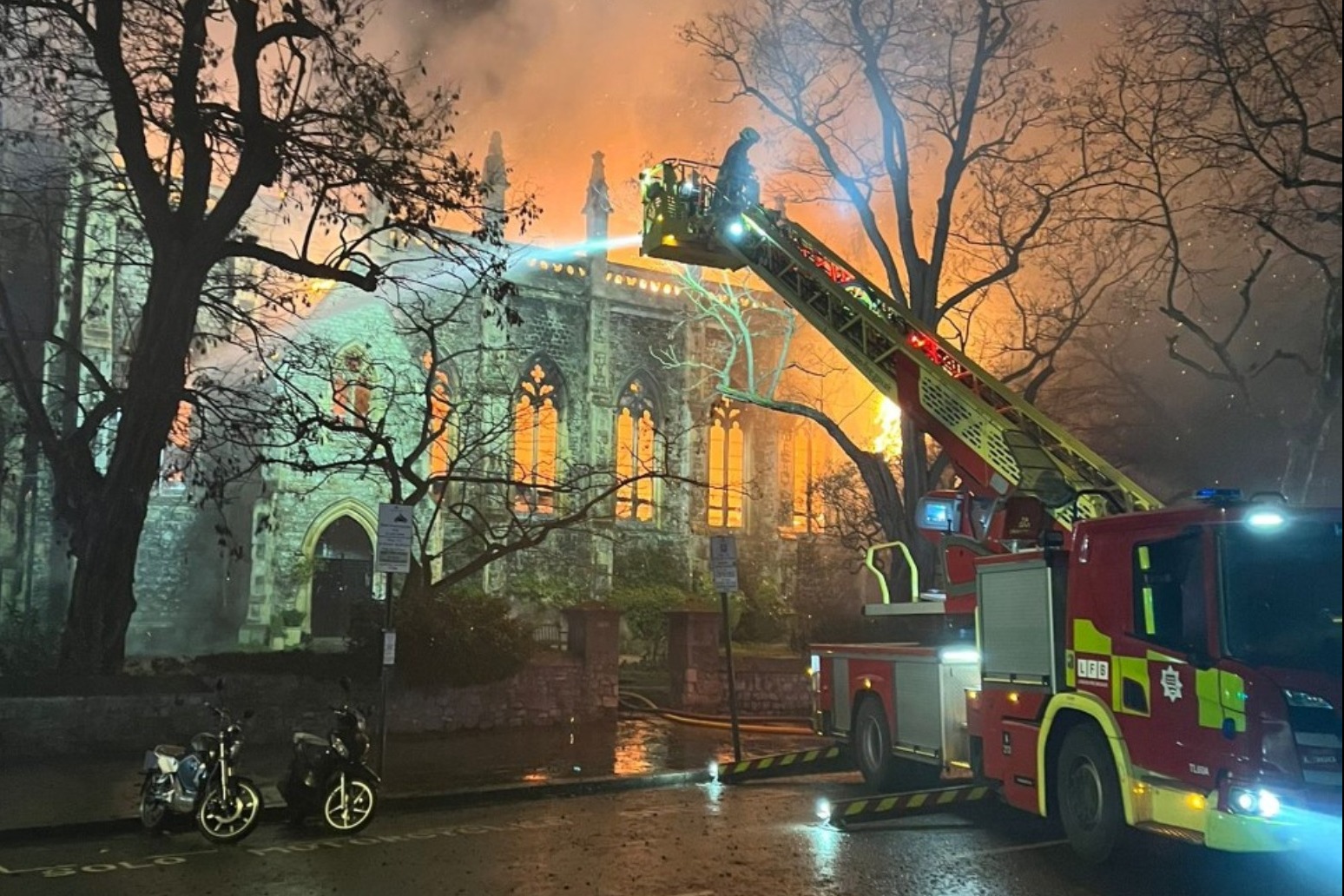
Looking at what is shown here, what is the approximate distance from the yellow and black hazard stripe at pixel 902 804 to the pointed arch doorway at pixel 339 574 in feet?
68.7

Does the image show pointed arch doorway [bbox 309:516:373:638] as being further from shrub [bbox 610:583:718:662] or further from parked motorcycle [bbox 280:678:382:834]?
parked motorcycle [bbox 280:678:382:834]

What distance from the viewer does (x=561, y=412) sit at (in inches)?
1268

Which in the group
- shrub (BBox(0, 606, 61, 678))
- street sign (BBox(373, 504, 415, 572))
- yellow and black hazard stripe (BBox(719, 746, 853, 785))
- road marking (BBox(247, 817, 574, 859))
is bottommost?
road marking (BBox(247, 817, 574, 859))

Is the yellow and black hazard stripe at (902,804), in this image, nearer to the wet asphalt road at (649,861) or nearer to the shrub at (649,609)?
the wet asphalt road at (649,861)

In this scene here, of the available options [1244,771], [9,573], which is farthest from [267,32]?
[9,573]

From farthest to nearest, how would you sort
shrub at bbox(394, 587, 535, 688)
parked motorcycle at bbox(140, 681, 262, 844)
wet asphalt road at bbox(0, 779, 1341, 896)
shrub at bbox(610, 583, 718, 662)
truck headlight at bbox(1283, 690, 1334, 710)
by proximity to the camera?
shrub at bbox(610, 583, 718, 662) < shrub at bbox(394, 587, 535, 688) < parked motorcycle at bbox(140, 681, 262, 844) < wet asphalt road at bbox(0, 779, 1341, 896) < truck headlight at bbox(1283, 690, 1334, 710)

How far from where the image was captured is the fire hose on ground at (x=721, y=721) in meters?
17.5

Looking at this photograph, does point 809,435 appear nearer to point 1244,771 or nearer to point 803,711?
point 803,711

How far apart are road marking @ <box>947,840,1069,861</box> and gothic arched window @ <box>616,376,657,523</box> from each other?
24.3m

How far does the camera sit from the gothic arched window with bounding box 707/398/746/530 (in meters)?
34.8

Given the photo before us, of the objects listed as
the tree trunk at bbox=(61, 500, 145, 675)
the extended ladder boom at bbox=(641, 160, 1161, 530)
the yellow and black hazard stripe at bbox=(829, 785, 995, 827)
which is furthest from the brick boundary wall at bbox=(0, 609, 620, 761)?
the extended ladder boom at bbox=(641, 160, 1161, 530)

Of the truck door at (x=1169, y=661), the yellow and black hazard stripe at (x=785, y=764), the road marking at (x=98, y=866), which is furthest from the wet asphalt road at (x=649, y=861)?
the yellow and black hazard stripe at (x=785, y=764)

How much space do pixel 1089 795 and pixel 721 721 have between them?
33.2 feet

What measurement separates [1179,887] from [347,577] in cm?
2501
